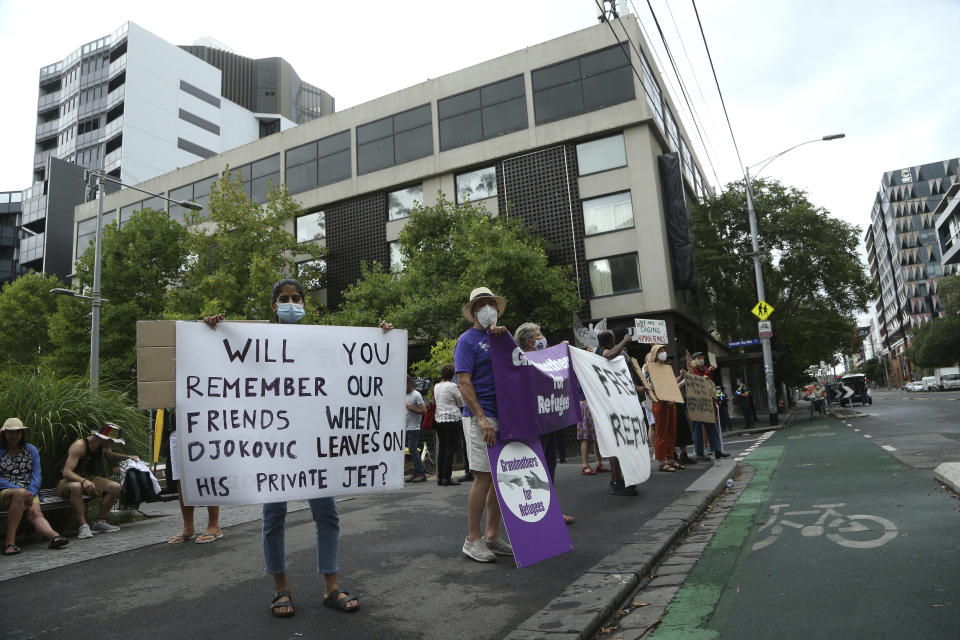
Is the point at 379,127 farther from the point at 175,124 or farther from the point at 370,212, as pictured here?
the point at 175,124

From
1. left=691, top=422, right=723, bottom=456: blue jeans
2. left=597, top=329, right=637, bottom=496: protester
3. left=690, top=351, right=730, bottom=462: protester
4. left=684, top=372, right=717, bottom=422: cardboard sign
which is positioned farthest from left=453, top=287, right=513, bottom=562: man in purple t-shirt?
left=691, top=422, right=723, bottom=456: blue jeans

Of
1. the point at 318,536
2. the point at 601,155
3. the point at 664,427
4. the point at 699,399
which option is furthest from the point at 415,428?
the point at 601,155

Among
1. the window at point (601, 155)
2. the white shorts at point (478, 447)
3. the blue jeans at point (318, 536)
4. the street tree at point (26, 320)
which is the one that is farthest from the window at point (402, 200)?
the blue jeans at point (318, 536)

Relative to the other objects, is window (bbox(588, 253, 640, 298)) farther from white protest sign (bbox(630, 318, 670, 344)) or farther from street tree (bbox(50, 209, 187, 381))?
street tree (bbox(50, 209, 187, 381))

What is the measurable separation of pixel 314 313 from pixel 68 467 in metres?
20.1

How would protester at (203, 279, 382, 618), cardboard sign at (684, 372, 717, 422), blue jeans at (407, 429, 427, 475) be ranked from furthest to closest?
blue jeans at (407, 429, 427, 475), cardboard sign at (684, 372, 717, 422), protester at (203, 279, 382, 618)

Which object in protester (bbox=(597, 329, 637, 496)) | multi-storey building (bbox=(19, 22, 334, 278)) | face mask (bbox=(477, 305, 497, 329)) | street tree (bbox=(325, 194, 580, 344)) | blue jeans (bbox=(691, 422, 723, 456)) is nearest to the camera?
face mask (bbox=(477, 305, 497, 329))

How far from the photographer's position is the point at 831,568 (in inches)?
157

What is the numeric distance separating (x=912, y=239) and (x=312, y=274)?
350 feet

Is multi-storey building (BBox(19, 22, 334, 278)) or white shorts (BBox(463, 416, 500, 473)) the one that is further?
multi-storey building (BBox(19, 22, 334, 278))

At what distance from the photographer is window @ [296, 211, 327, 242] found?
3262cm

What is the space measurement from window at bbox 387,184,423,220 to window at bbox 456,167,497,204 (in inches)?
82.3

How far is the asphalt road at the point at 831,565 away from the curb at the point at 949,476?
0.37ft

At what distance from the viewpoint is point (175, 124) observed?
2325 inches
